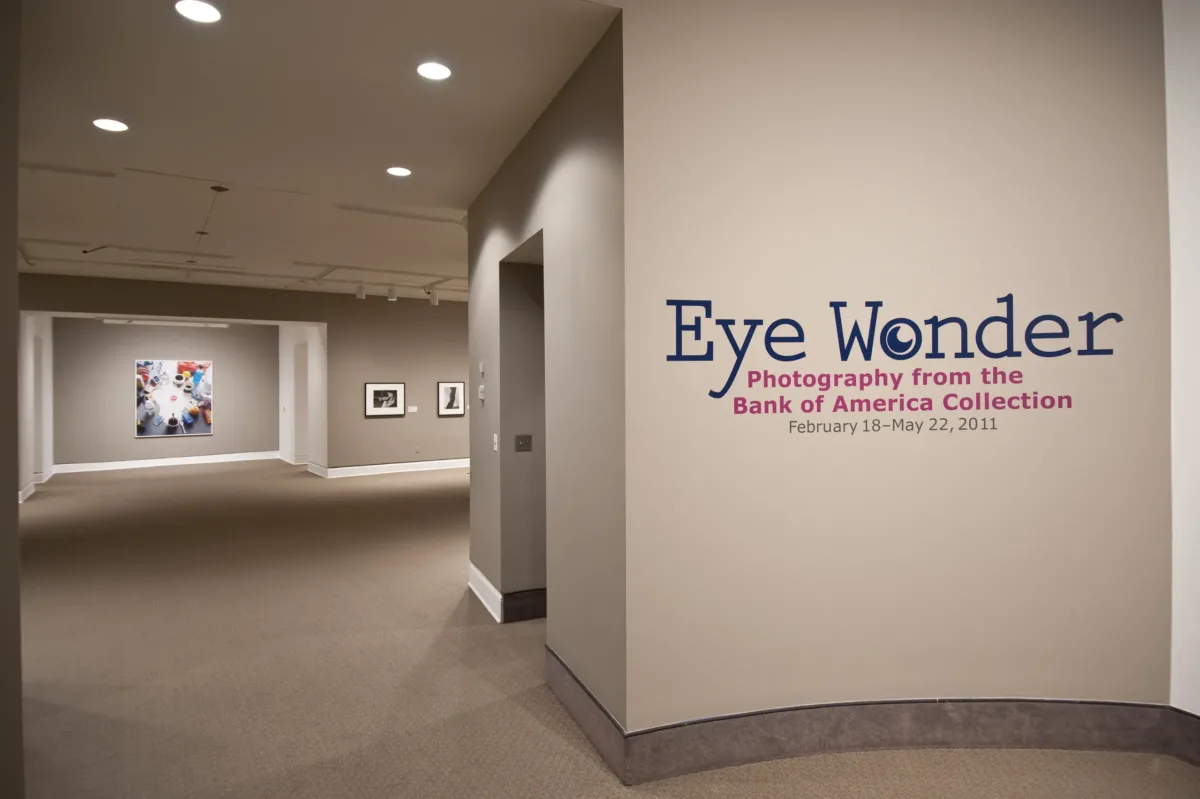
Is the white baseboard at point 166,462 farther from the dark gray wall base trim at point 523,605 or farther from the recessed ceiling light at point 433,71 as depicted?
the recessed ceiling light at point 433,71

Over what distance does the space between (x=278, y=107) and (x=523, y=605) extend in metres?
3.67

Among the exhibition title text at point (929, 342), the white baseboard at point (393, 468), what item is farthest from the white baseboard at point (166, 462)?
the exhibition title text at point (929, 342)

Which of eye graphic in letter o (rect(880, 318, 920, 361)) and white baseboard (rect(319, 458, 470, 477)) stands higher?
eye graphic in letter o (rect(880, 318, 920, 361))

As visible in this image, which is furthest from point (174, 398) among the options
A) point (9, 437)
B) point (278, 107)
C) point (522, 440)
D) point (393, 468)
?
point (9, 437)

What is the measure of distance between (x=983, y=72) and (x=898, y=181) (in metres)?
0.62

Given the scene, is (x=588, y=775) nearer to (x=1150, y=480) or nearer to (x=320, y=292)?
(x=1150, y=480)

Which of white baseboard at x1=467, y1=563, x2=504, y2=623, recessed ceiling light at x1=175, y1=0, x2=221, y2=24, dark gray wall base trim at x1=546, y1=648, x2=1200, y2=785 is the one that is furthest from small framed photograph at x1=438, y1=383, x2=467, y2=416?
dark gray wall base trim at x1=546, y1=648, x2=1200, y2=785

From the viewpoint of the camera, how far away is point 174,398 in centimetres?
1546

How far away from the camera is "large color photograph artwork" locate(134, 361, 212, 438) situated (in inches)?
596

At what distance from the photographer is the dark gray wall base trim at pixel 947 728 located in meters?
3.01

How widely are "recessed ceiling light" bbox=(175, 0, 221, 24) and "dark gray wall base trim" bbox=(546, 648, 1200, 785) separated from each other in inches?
141

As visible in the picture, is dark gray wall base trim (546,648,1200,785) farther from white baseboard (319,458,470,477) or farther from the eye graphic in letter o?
white baseboard (319,458,470,477)

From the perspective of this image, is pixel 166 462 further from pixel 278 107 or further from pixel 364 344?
pixel 278 107

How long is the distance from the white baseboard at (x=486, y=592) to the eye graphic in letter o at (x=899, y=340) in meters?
3.26
